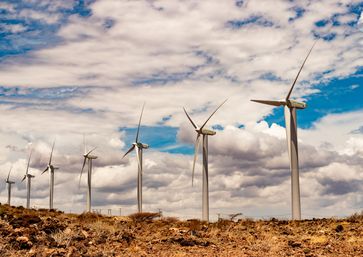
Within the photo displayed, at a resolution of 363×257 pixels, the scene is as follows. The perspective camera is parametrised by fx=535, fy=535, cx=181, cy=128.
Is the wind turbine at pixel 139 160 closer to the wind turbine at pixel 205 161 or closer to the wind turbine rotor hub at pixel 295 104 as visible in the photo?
the wind turbine at pixel 205 161

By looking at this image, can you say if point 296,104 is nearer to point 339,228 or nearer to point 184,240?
point 339,228

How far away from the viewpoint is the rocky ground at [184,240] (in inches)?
1049

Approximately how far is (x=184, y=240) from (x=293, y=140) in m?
26.1

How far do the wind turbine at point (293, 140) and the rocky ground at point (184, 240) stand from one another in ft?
41.1

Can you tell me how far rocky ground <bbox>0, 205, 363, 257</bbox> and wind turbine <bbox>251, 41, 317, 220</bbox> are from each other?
12.5 meters

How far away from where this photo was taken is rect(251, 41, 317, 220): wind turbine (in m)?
49.3

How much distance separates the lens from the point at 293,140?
52500mm

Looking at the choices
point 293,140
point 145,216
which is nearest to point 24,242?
point 145,216

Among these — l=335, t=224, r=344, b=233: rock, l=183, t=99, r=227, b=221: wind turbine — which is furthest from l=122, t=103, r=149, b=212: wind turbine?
l=335, t=224, r=344, b=233: rock

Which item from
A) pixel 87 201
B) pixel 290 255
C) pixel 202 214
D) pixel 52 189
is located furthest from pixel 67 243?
pixel 52 189

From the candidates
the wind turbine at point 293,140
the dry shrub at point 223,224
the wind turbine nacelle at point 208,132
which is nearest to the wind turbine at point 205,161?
the wind turbine nacelle at point 208,132

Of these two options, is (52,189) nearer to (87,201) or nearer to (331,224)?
(87,201)

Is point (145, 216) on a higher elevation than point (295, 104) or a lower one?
lower

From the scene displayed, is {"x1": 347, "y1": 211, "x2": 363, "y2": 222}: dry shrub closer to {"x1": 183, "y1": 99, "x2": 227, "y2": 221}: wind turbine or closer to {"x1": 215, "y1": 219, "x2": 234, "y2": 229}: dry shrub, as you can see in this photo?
{"x1": 215, "y1": 219, "x2": 234, "y2": 229}: dry shrub
